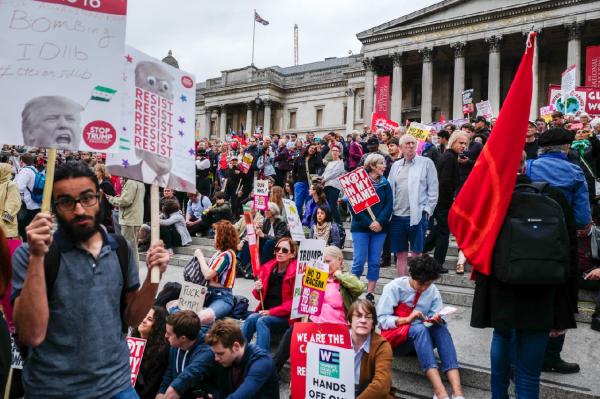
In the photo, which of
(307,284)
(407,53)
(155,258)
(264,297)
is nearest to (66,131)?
(155,258)

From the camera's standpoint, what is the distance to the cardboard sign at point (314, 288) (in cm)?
427

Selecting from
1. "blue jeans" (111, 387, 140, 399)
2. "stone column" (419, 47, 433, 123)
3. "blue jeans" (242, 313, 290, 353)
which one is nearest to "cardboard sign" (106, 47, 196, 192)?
"blue jeans" (111, 387, 140, 399)

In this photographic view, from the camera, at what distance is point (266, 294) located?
5.25 m

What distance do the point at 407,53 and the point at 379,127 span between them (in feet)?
73.0

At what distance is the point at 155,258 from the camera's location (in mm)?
2291

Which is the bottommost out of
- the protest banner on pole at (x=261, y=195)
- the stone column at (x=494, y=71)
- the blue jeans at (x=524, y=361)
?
the blue jeans at (x=524, y=361)

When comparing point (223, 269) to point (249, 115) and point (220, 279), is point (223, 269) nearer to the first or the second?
point (220, 279)

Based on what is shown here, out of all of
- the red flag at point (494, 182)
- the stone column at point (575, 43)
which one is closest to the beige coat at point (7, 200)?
the red flag at point (494, 182)

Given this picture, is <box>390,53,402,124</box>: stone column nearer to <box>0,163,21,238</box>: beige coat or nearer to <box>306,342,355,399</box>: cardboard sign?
<box>0,163,21,238</box>: beige coat

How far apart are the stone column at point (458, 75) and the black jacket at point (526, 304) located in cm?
3128

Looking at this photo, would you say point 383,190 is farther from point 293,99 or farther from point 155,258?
point 293,99

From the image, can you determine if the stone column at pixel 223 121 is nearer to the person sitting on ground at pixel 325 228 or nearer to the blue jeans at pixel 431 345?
the person sitting on ground at pixel 325 228

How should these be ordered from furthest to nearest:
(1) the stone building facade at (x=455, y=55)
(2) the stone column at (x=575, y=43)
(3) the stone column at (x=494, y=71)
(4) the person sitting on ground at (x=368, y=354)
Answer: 1. (3) the stone column at (x=494, y=71)
2. (1) the stone building facade at (x=455, y=55)
3. (2) the stone column at (x=575, y=43)
4. (4) the person sitting on ground at (x=368, y=354)

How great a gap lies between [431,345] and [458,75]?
105 ft
